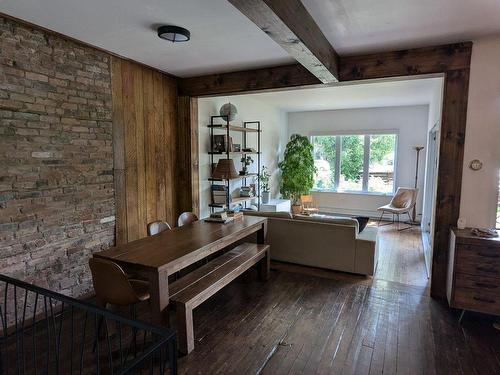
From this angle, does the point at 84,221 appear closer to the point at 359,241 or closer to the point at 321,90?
the point at 359,241

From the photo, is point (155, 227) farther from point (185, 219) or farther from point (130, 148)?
point (130, 148)

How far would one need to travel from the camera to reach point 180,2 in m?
2.19

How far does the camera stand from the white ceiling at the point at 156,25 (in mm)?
2247

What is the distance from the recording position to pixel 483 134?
9.68ft

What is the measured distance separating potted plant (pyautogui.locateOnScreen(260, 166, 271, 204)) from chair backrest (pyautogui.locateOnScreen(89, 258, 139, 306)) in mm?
4320

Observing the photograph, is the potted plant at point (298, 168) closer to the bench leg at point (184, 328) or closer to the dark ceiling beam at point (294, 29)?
the dark ceiling beam at point (294, 29)

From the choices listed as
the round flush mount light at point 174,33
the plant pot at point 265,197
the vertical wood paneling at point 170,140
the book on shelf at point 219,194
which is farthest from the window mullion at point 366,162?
the round flush mount light at point 174,33

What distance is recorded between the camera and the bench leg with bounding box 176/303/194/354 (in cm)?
229

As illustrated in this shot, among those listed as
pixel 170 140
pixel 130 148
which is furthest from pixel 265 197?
pixel 130 148

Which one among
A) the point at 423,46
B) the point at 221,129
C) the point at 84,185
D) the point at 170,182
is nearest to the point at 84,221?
the point at 84,185

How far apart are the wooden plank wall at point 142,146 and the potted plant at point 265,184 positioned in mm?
2412

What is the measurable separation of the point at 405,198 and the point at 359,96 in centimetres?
227

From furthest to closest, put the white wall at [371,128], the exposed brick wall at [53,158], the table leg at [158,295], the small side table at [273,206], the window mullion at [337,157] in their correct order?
the window mullion at [337,157]
the white wall at [371,128]
the small side table at [273,206]
the exposed brick wall at [53,158]
the table leg at [158,295]

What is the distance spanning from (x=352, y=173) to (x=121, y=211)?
5598mm
